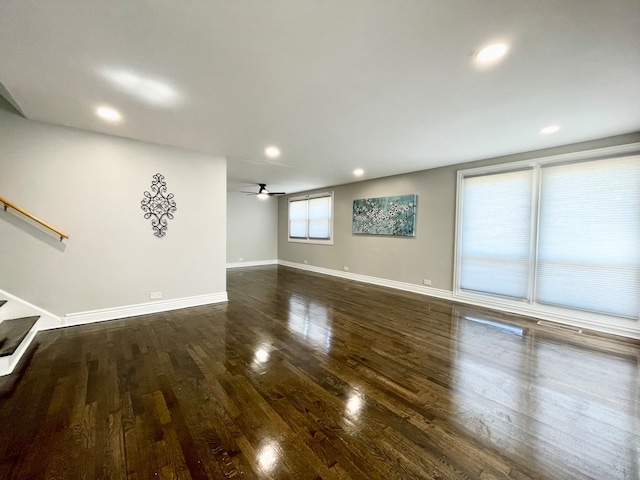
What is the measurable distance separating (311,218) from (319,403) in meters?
6.86

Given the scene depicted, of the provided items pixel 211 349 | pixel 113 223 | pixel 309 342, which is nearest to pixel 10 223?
pixel 113 223

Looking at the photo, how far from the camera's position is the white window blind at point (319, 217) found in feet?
26.1

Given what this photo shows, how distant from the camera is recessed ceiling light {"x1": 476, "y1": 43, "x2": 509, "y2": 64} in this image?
1.80 metres

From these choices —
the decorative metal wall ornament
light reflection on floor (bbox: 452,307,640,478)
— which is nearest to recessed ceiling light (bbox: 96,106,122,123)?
the decorative metal wall ornament

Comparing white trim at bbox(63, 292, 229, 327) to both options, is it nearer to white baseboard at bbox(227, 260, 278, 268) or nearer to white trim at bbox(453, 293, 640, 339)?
white baseboard at bbox(227, 260, 278, 268)

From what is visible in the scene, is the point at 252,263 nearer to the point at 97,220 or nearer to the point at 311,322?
the point at 97,220

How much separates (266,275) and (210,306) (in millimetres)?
3075

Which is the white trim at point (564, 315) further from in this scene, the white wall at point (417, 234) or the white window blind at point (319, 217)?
the white window blind at point (319, 217)

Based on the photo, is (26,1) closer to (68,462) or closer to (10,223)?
(68,462)

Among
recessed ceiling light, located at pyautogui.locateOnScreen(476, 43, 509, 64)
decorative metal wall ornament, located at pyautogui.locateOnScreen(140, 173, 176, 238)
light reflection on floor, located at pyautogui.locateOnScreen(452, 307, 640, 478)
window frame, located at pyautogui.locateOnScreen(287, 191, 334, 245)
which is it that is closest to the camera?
light reflection on floor, located at pyautogui.locateOnScreen(452, 307, 640, 478)

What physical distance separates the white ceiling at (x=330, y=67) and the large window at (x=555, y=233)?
2.04 ft

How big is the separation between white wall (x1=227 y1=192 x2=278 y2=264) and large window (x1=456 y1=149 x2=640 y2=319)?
6684mm

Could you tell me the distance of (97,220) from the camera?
3.60 meters

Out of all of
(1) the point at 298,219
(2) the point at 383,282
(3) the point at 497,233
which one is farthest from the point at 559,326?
(1) the point at 298,219
